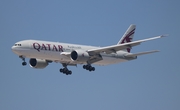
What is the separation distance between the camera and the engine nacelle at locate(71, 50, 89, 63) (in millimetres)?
80000

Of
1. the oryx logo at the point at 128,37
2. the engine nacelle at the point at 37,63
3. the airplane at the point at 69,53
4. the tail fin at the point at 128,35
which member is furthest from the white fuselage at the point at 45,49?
the oryx logo at the point at 128,37

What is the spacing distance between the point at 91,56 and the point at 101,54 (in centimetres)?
223

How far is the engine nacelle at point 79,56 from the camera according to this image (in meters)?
80.0

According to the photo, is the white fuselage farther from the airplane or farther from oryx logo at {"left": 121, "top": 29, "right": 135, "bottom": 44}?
oryx logo at {"left": 121, "top": 29, "right": 135, "bottom": 44}

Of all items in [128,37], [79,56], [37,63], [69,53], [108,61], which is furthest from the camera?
[128,37]

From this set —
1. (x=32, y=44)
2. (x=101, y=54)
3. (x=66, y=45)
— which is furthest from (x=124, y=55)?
(x=32, y=44)

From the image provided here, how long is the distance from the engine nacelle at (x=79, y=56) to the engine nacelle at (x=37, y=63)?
617 cm

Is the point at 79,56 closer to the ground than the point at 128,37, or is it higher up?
closer to the ground

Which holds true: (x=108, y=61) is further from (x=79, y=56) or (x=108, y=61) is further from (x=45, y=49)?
(x=45, y=49)

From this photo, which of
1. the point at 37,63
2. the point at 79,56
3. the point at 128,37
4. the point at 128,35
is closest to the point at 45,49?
the point at 79,56

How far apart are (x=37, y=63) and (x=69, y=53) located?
643 centimetres

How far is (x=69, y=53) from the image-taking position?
264 feet

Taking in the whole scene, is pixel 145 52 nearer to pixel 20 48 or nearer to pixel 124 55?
pixel 124 55

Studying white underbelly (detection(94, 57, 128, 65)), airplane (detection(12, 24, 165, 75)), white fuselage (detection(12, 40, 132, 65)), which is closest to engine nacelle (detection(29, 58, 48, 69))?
airplane (detection(12, 24, 165, 75))
